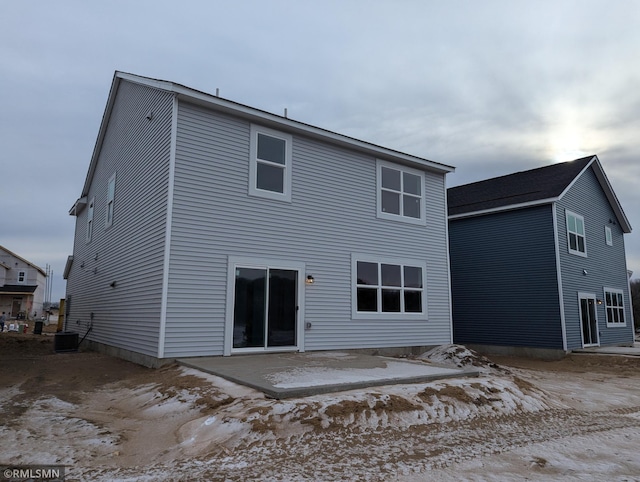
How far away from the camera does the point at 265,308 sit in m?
9.69

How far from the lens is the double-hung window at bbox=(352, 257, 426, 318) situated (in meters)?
11.5

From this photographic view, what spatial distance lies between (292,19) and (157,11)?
4.31m

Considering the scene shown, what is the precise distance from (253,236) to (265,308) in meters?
1.61

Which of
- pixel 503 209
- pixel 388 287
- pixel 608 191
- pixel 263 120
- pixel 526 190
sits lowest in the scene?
pixel 388 287

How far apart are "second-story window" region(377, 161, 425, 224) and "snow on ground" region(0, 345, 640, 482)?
6245 mm

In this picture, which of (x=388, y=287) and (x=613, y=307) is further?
(x=613, y=307)

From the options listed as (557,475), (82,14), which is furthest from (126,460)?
(82,14)

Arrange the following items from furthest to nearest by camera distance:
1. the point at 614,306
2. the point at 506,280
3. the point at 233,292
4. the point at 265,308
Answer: the point at 614,306, the point at 506,280, the point at 265,308, the point at 233,292

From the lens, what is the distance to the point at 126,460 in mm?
4133

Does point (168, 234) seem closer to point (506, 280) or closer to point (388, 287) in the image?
point (388, 287)

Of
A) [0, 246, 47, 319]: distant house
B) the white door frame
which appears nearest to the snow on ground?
the white door frame

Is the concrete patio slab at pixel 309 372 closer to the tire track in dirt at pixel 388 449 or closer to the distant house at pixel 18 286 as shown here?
the tire track in dirt at pixel 388 449

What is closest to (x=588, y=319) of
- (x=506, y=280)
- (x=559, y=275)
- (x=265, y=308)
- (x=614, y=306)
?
(x=559, y=275)

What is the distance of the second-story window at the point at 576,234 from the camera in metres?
17.2
